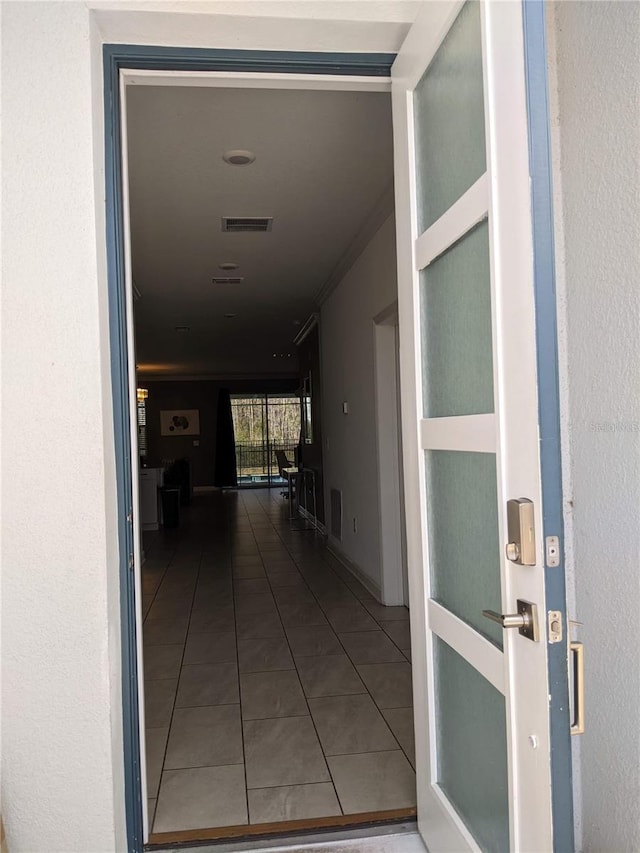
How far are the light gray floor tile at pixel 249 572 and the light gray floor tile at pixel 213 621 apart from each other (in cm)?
108

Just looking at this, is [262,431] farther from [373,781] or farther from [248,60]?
[248,60]

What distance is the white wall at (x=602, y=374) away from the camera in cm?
163

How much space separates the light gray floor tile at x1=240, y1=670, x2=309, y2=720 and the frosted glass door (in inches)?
46.3

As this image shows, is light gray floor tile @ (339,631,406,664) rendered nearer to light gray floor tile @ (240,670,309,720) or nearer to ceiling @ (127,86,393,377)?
light gray floor tile @ (240,670,309,720)

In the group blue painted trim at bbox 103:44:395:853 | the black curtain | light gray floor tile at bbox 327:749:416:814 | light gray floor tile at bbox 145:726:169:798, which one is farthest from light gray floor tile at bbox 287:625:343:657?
the black curtain

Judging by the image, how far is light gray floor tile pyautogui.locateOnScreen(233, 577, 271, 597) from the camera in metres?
5.53

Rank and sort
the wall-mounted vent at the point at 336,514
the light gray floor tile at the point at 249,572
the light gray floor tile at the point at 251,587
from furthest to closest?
the wall-mounted vent at the point at 336,514, the light gray floor tile at the point at 249,572, the light gray floor tile at the point at 251,587

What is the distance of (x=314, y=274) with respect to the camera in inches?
251

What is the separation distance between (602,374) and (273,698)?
2.34 m

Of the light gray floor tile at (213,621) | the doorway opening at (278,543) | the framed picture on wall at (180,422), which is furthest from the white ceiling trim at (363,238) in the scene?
the framed picture on wall at (180,422)

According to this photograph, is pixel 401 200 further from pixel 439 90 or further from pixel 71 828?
A: pixel 71 828

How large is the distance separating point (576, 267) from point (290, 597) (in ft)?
13.1

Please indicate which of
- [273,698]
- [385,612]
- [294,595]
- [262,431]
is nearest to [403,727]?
[273,698]

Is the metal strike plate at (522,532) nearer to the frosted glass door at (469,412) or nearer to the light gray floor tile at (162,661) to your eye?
the frosted glass door at (469,412)
